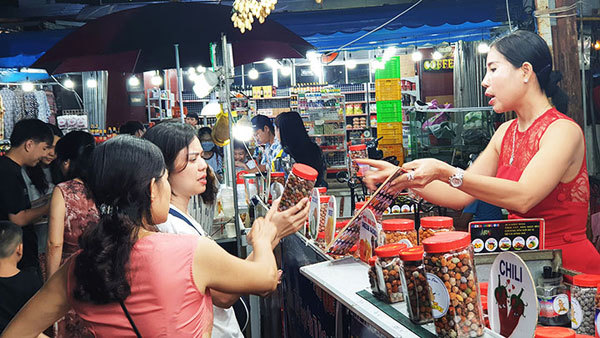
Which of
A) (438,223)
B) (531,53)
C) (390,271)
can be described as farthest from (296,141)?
(390,271)

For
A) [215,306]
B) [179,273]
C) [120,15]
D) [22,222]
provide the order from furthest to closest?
[120,15] → [22,222] → [215,306] → [179,273]

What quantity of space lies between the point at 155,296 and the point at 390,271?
0.72 meters

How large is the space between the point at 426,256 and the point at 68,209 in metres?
2.46

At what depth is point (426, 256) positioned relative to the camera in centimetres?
144

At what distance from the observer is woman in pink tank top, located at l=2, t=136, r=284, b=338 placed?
1.56 metres

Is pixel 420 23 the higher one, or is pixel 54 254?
pixel 420 23

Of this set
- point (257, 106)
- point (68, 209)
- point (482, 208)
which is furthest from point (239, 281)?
point (257, 106)

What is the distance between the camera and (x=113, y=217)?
62.6 inches

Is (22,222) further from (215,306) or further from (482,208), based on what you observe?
(482,208)

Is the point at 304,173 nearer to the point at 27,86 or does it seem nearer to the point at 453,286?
the point at 453,286

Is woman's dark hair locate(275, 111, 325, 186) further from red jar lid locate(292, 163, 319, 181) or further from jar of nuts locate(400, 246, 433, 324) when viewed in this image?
jar of nuts locate(400, 246, 433, 324)

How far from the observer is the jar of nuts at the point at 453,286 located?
141 centimetres

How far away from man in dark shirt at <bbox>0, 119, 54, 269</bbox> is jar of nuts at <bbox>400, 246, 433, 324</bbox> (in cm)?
341

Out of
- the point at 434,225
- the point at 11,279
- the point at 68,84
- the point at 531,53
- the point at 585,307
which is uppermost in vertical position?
the point at 68,84
